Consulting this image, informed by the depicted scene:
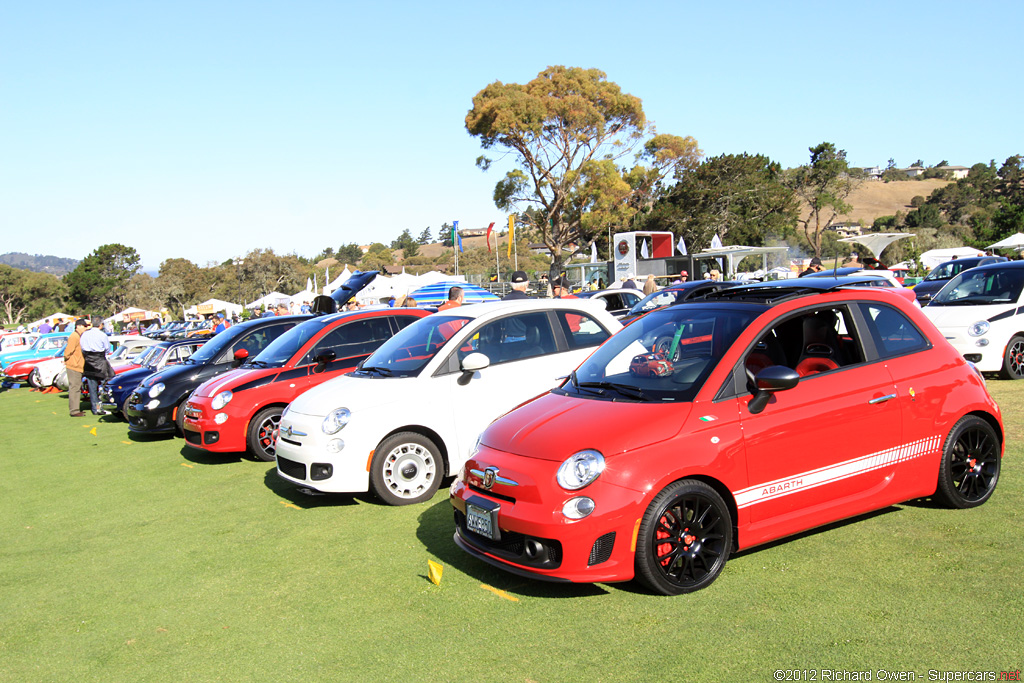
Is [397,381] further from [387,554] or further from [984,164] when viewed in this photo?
[984,164]

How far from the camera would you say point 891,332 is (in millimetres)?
4941

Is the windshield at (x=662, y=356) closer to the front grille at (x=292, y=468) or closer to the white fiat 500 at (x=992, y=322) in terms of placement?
the front grille at (x=292, y=468)

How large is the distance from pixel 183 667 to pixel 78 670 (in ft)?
1.94

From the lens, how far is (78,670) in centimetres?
381

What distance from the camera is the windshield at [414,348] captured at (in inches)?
271

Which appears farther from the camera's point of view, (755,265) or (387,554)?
(755,265)

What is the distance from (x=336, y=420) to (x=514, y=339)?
1.80 m

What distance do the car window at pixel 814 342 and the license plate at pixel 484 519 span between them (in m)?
1.95

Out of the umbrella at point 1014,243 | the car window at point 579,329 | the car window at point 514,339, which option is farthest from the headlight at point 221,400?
the umbrella at point 1014,243

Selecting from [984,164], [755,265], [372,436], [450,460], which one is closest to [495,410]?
[450,460]

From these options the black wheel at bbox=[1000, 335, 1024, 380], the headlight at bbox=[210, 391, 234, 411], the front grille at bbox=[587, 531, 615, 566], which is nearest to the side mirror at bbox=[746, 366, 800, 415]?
the front grille at bbox=[587, 531, 615, 566]

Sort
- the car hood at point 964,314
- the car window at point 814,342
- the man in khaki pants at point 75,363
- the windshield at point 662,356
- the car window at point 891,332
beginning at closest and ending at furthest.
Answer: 1. the windshield at point 662,356
2. the car window at point 814,342
3. the car window at point 891,332
4. the car hood at point 964,314
5. the man in khaki pants at point 75,363

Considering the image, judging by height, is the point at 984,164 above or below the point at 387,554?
above

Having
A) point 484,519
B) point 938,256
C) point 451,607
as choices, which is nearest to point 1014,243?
point 938,256
